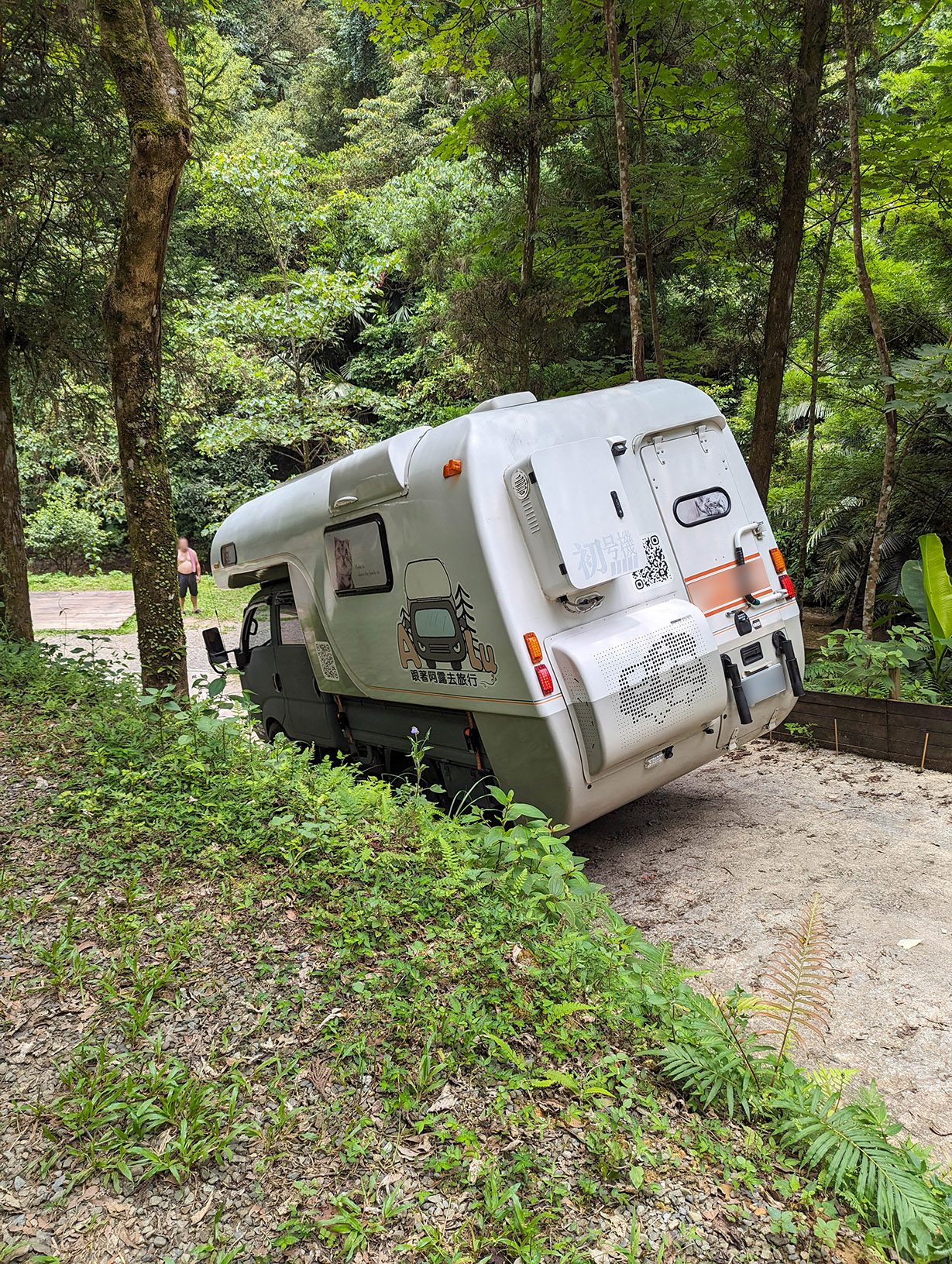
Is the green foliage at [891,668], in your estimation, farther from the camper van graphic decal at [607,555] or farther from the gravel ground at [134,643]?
the gravel ground at [134,643]

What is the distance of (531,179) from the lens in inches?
437

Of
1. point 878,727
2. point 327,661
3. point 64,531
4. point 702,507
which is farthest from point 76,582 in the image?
point 878,727

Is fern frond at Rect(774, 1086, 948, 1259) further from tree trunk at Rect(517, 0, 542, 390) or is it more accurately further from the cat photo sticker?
tree trunk at Rect(517, 0, 542, 390)

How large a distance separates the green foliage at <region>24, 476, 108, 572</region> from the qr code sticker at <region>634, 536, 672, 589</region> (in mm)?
23744

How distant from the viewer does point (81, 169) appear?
28.4ft

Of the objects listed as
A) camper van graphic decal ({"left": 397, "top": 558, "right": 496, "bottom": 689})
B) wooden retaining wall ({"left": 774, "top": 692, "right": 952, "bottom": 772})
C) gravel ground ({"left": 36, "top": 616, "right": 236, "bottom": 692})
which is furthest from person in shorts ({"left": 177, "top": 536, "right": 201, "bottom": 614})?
wooden retaining wall ({"left": 774, "top": 692, "right": 952, "bottom": 772})

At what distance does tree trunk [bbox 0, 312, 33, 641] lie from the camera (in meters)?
8.46

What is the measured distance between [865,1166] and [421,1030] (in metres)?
1.47

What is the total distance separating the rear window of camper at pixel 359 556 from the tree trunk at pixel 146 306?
1244 mm

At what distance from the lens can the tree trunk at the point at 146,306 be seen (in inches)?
210

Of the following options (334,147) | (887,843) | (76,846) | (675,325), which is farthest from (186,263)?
(334,147)

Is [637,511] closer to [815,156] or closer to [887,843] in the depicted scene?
[887,843]

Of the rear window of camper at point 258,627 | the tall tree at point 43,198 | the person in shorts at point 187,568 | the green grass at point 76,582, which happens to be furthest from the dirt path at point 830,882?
the green grass at point 76,582

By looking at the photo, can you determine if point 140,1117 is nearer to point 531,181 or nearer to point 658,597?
point 658,597
